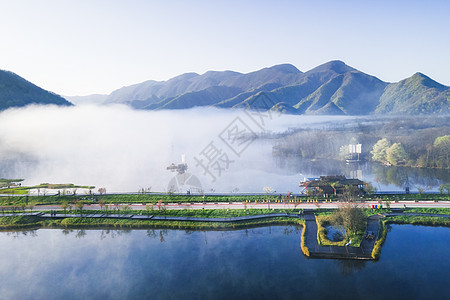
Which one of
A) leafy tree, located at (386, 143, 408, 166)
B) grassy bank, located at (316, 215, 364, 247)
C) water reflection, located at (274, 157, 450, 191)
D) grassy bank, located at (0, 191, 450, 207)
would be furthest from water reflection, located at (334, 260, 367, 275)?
leafy tree, located at (386, 143, 408, 166)

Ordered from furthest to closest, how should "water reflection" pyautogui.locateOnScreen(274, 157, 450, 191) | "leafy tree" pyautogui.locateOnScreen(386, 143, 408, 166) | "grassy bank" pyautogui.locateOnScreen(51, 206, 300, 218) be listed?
"leafy tree" pyautogui.locateOnScreen(386, 143, 408, 166), "water reflection" pyautogui.locateOnScreen(274, 157, 450, 191), "grassy bank" pyautogui.locateOnScreen(51, 206, 300, 218)

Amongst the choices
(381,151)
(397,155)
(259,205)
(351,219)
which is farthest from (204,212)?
(381,151)

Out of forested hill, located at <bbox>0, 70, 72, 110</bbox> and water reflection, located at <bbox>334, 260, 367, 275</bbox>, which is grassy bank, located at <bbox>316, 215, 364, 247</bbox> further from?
forested hill, located at <bbox>0, 70, 72, 110</bbox>

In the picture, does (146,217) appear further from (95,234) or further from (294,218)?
(294,218)

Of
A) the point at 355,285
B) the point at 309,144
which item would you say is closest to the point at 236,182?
the point at 355,285

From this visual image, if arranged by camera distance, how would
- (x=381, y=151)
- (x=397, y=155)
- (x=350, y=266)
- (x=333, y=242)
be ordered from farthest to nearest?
(x=381, y=151) < (x=397, y=155) < (x=333, y=242) < (x=350, y=266)

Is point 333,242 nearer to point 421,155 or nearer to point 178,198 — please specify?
point 178,198

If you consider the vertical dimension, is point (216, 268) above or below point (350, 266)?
below
